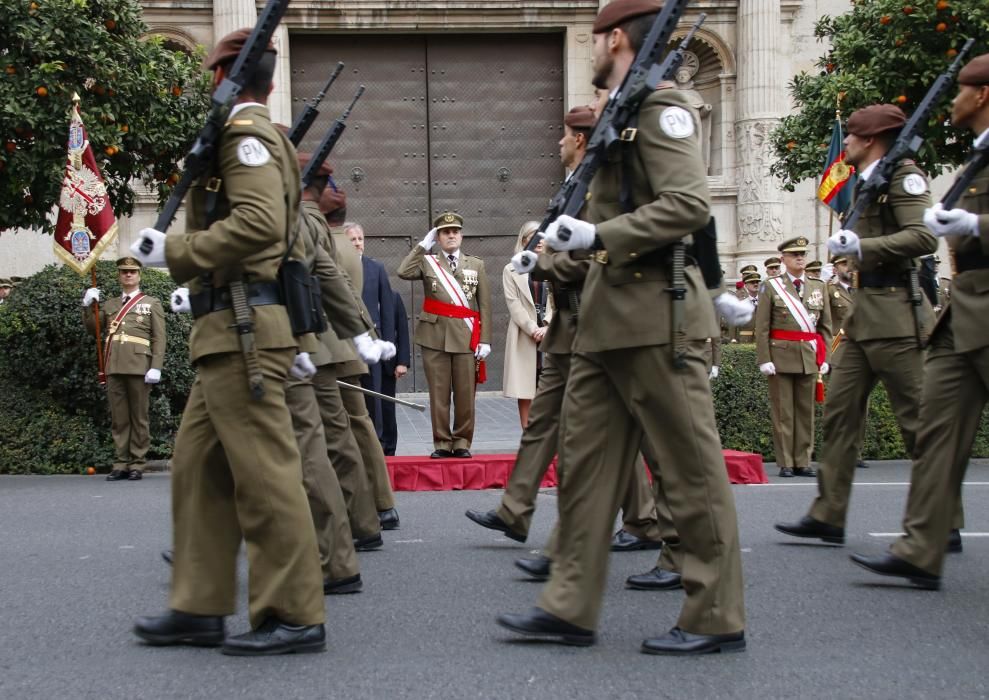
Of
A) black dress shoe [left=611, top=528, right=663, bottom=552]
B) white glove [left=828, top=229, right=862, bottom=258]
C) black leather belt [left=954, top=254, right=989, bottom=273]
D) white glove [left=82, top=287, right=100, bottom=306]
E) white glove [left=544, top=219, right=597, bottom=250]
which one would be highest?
white glove [left=828, top=229, right=862, bottom=258]

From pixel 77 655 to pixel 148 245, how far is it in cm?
145

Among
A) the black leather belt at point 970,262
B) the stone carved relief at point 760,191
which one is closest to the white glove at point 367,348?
the black leather belt at point 970,262

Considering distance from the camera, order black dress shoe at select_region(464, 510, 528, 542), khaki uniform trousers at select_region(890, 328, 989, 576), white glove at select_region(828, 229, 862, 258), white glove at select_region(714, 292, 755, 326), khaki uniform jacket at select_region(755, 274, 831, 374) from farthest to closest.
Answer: khaki uniform jacket at select_region(755, 274, 831, 374) → black dress shoe at select_region(464, 510, 528, 542) → white glove at select_region(828, 229, 862, 258) → khaki uniform trousers at select_region(890, 328, 989, 576) → white glove at select_region(714, 292, 755, 326)

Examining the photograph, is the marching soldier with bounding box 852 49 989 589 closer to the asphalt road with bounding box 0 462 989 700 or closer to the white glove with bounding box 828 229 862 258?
the asphalt road with bounding box 0 462 989 700

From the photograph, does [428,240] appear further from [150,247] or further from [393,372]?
[150,247]

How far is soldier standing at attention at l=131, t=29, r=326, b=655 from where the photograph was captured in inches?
171

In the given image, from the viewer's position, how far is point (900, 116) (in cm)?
665

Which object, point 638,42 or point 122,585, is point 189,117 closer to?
point 122,585

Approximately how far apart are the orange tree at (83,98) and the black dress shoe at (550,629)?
8.60 m

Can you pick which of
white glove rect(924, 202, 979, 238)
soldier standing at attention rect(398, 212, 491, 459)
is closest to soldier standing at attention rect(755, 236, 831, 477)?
soldier standing at attention rect(398, 212, 491, 459)

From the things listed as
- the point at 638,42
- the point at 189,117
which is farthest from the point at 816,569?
the point at 189,117

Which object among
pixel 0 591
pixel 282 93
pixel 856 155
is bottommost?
pixel 0 591

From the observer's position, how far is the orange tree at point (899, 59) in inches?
534

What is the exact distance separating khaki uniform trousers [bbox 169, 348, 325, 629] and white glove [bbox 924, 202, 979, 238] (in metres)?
2.63
